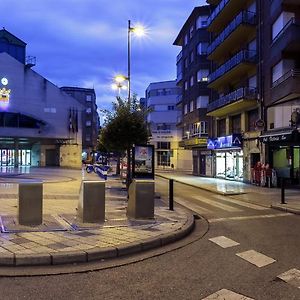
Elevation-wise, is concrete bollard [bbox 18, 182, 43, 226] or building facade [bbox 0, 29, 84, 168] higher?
building facade [bbox 0, 29, 84, 168]

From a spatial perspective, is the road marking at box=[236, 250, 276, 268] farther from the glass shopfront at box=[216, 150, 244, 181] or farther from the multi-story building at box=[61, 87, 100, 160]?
the multi-story building at box=[61, 87, 100, 160]

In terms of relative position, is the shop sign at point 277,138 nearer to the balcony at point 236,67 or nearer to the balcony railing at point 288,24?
the balcony railing at point 288,24

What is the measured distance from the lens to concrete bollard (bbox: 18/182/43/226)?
30.8 feet

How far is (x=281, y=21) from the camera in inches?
976

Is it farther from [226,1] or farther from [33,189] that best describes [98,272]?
[226,1]

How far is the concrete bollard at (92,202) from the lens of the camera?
1000 cm

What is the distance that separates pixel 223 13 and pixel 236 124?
8.79m

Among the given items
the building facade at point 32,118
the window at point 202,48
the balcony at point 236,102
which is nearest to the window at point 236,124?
the balcony at point 236,102

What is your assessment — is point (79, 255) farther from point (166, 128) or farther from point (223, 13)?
point (166, 128)

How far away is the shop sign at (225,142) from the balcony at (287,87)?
217 inches

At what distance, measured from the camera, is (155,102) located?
7638 cm

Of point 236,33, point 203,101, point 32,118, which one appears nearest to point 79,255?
point 236,33

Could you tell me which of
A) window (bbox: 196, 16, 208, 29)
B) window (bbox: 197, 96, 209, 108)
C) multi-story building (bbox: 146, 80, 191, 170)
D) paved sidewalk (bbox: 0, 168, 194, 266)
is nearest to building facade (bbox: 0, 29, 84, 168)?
multi-story building (bbox: 146, 80, 191, 170)

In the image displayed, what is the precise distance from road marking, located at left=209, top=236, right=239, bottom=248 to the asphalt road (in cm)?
12
